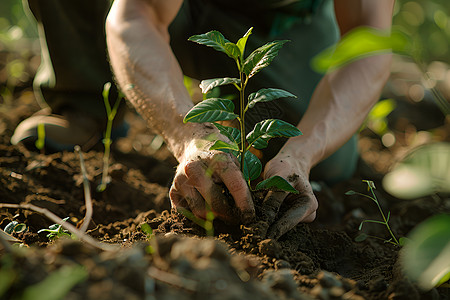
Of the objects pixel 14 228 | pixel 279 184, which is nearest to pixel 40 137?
pixel 14 228

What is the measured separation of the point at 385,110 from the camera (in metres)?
2.14

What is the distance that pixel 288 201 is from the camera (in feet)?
4.30

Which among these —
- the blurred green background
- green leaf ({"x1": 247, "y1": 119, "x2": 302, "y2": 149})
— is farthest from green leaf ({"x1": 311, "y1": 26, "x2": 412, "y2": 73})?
the blurred green background

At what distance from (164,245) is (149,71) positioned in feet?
2.49

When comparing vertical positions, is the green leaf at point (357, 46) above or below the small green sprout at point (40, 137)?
above

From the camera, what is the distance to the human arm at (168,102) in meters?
1.17

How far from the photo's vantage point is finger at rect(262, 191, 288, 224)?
3.98 feet

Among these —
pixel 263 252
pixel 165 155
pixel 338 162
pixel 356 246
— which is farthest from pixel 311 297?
pixel 165 155

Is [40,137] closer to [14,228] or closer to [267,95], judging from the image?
[14,228]

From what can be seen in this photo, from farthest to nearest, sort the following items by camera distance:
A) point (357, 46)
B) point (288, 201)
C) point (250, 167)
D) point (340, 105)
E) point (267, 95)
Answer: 1. point (340, 105)
2. point (288, 201)
3. point (250, 167)
4. point (267, 95)
5. point (357, 46)

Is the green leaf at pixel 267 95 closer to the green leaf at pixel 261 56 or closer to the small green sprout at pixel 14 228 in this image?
the green leaf at pixel 261 56

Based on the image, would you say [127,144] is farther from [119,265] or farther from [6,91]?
[119,265]

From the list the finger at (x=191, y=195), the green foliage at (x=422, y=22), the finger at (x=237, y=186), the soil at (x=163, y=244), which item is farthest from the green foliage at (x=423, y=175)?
the green foliage at (x=422, y=22)

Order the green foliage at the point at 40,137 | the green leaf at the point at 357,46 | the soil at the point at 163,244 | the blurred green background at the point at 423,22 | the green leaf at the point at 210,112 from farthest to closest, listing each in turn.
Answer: the blurred green background at the point at 423,22
the green foliage at the point at 40,137
the green leaf at the point at 210,112
the soil at the point at 163,244
the green leaf at the point at 357,46
